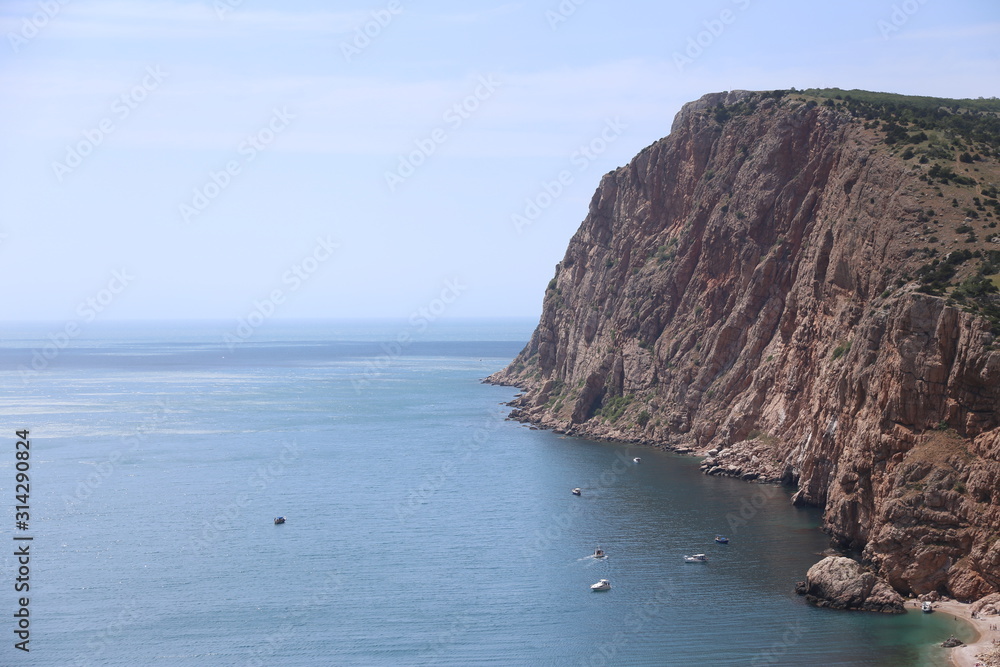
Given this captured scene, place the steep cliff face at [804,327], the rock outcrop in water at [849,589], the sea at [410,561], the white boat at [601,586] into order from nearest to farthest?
the sea at [410,561], the rock outcrop in water at [849,589], the steep cliff face at [804,327], the white boat at [601,586]

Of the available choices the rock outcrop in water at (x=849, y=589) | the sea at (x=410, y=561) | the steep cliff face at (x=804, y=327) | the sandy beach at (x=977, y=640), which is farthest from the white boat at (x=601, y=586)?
the sandy beach at (x=977, y=640)

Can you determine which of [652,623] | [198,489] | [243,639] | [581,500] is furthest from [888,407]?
[198,489]

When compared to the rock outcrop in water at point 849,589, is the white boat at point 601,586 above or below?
below

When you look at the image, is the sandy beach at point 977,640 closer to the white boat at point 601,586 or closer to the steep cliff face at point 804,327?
the steep cliff face at point 804,327

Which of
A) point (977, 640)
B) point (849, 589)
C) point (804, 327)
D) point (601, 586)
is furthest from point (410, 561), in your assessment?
point (804, 327)

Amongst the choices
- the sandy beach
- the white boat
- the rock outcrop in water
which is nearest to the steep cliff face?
the sandy beach

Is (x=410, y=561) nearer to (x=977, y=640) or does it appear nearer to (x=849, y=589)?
(x=849, y=589)
